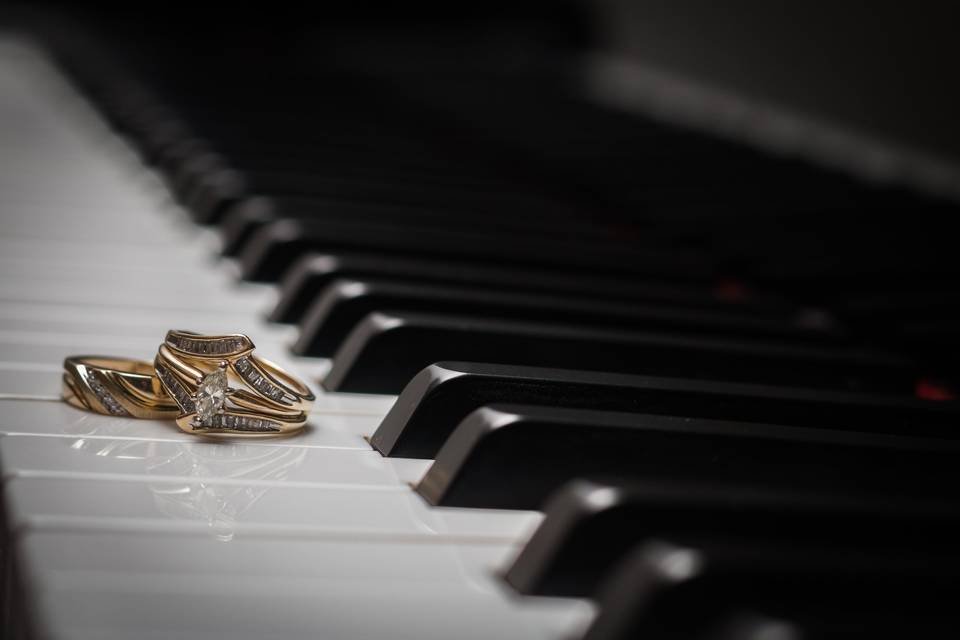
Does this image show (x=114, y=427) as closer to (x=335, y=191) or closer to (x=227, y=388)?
(x=227, y=388)

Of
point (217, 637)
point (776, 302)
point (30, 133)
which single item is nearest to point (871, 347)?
point (776, 302)

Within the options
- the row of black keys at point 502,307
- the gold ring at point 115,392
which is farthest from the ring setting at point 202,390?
the row of black keys at point 502,307

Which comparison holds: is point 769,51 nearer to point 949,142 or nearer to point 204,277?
point 949,142

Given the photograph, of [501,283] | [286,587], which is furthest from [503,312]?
[286,587]

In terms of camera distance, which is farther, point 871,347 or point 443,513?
point 871,347

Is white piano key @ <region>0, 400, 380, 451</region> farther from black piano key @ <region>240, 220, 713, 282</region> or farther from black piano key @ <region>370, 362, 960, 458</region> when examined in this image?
black piano key @ <region>240, 220, 713, 282</region>

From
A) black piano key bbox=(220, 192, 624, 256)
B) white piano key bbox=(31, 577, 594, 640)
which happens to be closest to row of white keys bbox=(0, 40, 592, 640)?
white piano key bbox=(31, 577, 594, 640)
